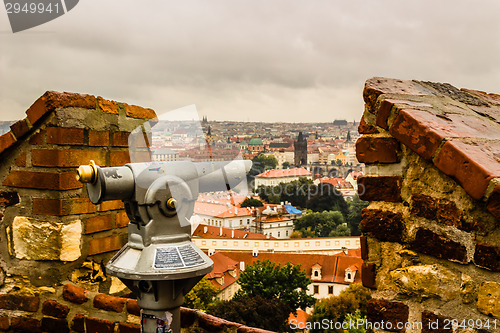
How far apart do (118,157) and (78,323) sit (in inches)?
31.4

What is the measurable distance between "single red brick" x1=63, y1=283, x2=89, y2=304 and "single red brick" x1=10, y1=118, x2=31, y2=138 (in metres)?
0.72

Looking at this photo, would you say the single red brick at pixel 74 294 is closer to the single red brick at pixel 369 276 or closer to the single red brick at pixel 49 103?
the single red brick at pixel 49 103

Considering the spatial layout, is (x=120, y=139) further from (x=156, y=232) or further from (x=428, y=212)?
(x=428, y=212)

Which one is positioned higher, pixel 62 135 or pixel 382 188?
pixel 62 135

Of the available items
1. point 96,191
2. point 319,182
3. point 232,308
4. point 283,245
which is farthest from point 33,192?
point 319,182

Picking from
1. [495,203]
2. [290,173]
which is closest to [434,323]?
[495,203]

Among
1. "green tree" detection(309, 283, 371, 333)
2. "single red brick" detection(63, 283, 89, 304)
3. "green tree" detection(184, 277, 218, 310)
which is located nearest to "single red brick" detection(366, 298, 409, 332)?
"single red brick" detection(63, 283, 89, 304)

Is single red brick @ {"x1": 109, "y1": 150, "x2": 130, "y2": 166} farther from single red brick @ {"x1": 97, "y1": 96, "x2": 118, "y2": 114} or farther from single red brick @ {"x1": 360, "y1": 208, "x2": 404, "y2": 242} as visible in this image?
single red brick @ {"x1": 360, "y1": 208, "x2": 404, "y2": 242}

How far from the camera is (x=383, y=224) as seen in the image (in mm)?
1332

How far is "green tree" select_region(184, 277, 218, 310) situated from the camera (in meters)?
23.4

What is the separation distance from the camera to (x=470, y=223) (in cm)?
112

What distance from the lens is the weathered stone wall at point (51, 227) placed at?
80.5 inches

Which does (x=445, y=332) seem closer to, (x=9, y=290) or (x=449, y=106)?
(x=449, y=106)

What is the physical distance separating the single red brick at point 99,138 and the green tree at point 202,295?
72.1ft
